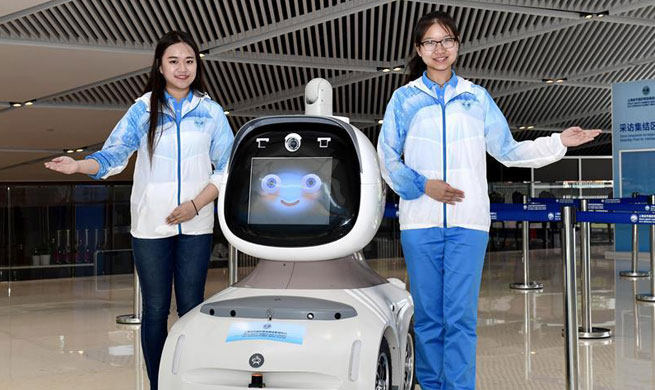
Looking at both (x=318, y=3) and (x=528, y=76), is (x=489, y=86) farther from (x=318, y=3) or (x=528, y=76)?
(x=318, y=3)

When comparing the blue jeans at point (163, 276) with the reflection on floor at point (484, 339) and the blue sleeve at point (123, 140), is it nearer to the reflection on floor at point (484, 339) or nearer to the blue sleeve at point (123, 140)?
the blue sleeve at point (123, 140)

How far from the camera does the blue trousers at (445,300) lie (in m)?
3.12

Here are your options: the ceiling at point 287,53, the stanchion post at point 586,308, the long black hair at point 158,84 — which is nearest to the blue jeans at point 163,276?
the long black hair at point 158,84

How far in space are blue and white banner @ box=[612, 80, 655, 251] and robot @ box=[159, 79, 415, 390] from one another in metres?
11.4

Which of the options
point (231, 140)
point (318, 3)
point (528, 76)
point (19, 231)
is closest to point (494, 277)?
point (318, 3)

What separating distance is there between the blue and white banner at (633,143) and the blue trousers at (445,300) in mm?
11301

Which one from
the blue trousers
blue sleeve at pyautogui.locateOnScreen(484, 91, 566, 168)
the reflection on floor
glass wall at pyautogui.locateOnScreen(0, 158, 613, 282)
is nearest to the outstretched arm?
the blue trousers

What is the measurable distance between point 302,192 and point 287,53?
28.8 ft

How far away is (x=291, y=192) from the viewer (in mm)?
3094

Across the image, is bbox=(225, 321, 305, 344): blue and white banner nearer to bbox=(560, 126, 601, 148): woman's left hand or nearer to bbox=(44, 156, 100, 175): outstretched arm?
bbox=(44, 156, 100, 175): outstretched arm

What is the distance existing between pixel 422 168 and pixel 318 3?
7.24 metres

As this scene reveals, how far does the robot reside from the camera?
2.78 m

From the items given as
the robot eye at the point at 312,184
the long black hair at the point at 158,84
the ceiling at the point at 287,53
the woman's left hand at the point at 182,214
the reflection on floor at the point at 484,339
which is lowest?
the reflection on floor at the point at 484,339

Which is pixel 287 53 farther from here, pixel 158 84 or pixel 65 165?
pixel 65 165
